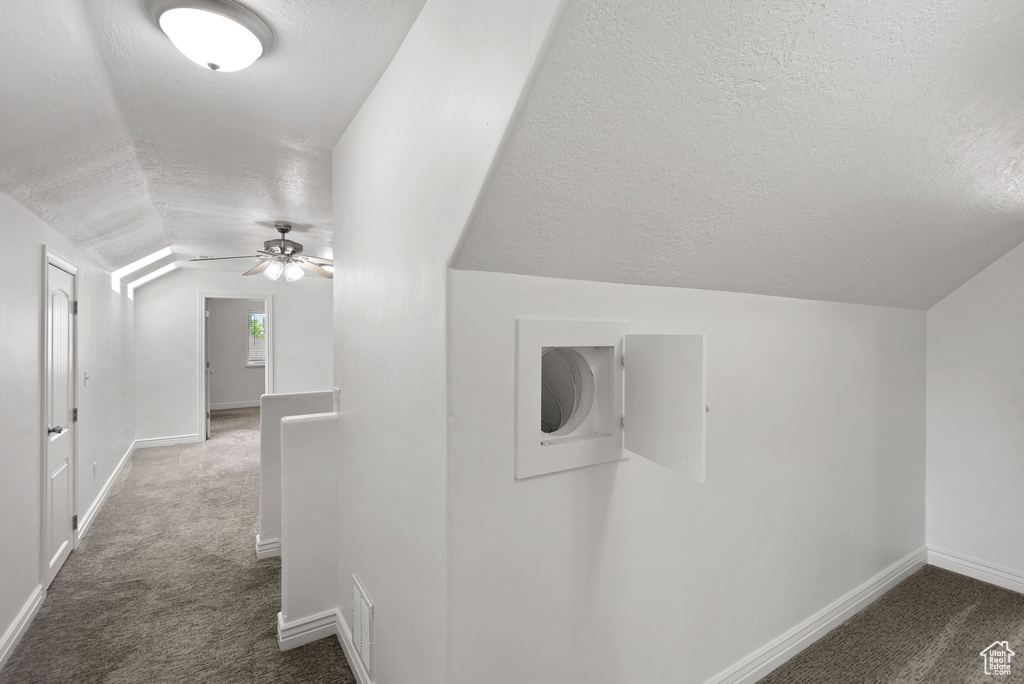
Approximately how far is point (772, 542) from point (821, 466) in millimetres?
487

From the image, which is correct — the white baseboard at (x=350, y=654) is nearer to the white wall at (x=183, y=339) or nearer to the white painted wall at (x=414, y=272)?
the white painted wall at (x=414, y=272)

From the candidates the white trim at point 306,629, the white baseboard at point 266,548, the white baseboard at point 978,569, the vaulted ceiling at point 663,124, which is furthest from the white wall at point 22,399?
the white baseboard at point 978,569

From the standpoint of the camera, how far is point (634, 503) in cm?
160

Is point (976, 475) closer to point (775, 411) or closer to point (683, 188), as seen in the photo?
point (775, 411)

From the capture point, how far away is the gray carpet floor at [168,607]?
201 cm

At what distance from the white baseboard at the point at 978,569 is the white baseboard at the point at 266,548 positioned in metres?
4.07

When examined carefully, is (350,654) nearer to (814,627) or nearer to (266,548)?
(266,548)

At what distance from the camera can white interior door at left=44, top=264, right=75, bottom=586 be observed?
266 centimetres

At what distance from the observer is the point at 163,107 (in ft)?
5.94

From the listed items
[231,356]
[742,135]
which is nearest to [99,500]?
[742,135]

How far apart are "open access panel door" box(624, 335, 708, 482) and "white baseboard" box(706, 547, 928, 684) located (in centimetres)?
111

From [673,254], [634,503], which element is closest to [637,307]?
[673,254]

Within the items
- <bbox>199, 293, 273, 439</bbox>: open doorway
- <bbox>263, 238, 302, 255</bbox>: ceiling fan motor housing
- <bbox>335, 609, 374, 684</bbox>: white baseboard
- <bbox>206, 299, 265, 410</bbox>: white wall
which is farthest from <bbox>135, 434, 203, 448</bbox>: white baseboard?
<bbox>335, 609, 374, 684</bbox>: white baseboard

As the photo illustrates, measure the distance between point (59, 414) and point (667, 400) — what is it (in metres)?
3.54
